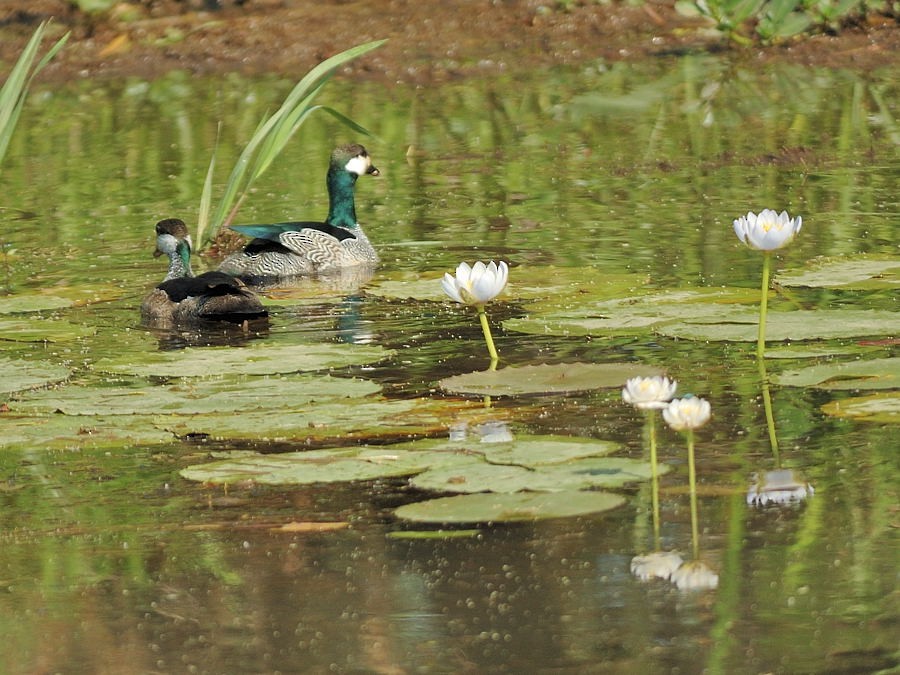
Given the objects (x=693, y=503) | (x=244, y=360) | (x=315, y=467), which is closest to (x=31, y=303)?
(x=244, y=360)

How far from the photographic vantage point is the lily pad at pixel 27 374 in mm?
6062

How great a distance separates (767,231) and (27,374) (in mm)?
2563

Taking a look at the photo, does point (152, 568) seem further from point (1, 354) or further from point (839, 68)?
point (839, 68)

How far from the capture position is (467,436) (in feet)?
16.9

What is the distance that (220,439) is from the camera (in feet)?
17.4

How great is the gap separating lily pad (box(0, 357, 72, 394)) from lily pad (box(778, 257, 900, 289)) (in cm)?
303

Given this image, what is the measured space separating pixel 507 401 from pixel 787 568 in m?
1.83

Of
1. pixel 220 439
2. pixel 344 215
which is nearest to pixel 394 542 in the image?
pixel 220 439

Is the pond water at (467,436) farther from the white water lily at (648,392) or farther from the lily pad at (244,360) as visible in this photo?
the white water lily at (648,392)

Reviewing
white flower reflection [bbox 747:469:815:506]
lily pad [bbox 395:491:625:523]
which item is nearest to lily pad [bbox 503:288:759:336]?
white flower reflection [bbox 747:469:815:506]

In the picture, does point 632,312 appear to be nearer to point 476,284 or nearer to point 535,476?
point 476,284

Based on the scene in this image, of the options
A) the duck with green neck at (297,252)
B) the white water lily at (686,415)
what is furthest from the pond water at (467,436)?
the duck with green neck at (297,252)

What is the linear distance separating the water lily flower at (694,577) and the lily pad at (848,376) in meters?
1.71

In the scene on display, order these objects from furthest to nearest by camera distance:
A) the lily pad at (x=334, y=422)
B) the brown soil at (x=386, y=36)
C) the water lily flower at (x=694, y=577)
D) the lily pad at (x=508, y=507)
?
the brown soil at (x=386, y=36) < the lily pad at (x=334, y=422) < the lily pad at (x=508, y=507) < the water lily flower at (x=694, y=577)
